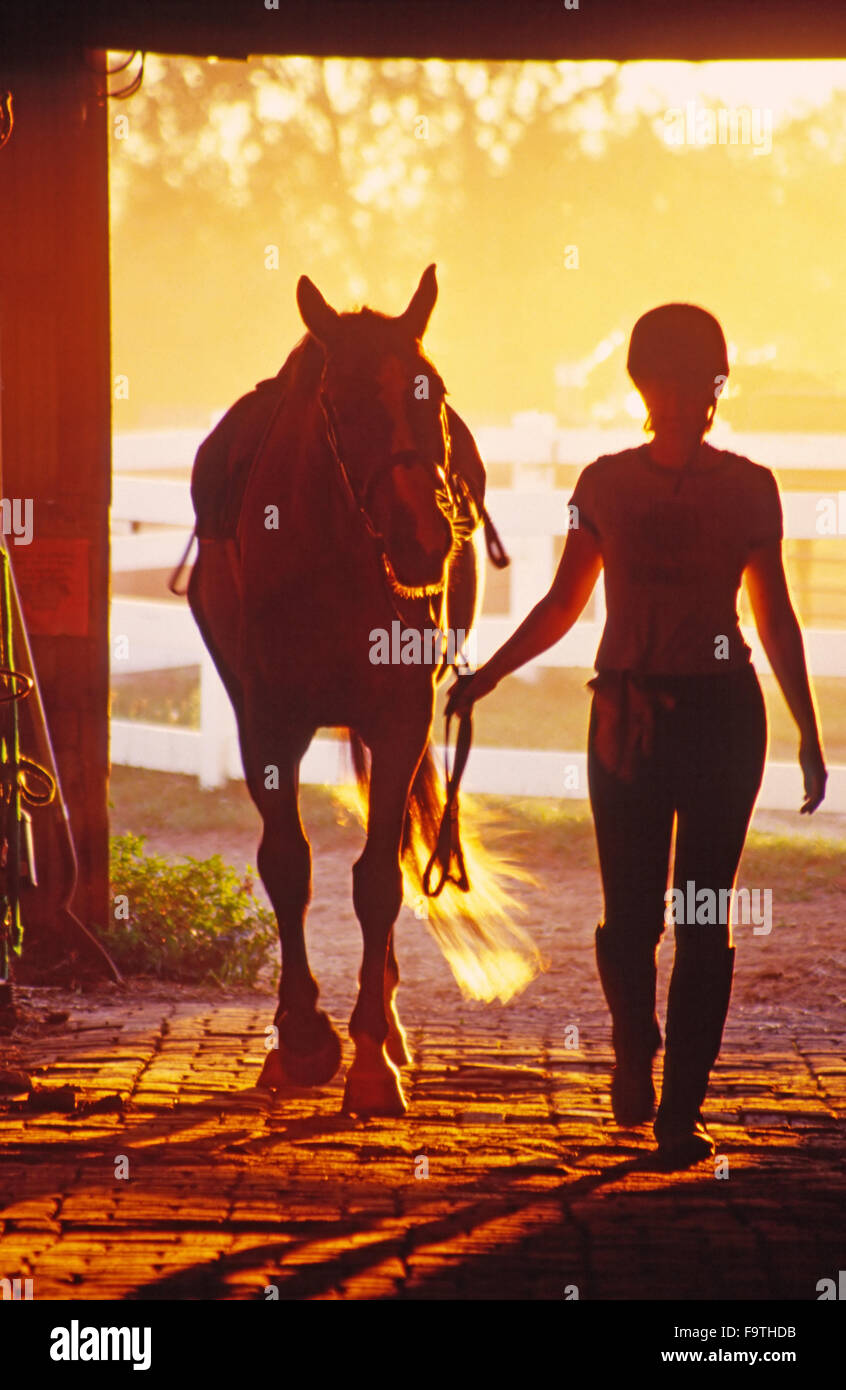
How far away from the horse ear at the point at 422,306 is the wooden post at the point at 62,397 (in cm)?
219

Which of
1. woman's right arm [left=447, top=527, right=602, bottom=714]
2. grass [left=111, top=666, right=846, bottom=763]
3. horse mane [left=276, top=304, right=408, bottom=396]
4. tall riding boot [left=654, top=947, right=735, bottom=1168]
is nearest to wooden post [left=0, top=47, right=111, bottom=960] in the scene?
horse mane [left=276, top=304, right=408, bottom=396]

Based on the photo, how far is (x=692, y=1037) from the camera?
3771 millimetres

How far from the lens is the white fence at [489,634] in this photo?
Answer: 10.0m

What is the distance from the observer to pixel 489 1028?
223 inches

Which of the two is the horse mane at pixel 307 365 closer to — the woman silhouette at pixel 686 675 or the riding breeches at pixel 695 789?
the woman silhouette at pixel 686 675

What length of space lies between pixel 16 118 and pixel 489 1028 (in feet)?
12.3

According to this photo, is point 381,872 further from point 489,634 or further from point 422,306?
point 489,634

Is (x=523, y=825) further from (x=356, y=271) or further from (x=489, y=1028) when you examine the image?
(x=356, y=271)

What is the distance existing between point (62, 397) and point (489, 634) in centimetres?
495

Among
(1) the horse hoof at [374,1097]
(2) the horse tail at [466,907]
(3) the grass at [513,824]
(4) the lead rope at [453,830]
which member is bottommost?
(3) the grass at [513,824]

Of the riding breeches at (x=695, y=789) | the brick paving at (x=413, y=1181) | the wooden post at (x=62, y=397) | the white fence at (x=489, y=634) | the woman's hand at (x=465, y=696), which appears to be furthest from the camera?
the white fence at (x=489, y=634)

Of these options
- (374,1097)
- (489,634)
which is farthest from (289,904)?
(489,634)

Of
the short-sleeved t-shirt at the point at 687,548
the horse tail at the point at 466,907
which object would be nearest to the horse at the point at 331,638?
the horse tail at the point at 466,907
